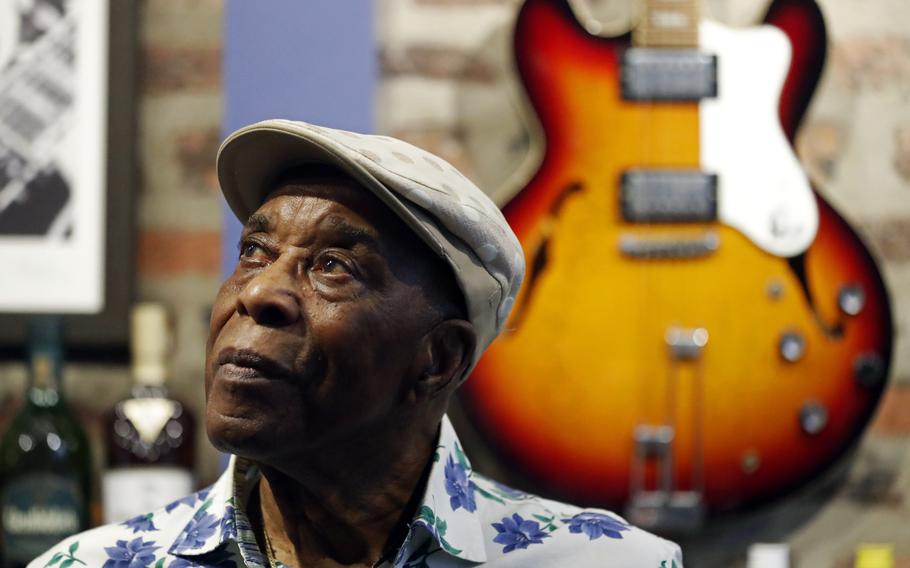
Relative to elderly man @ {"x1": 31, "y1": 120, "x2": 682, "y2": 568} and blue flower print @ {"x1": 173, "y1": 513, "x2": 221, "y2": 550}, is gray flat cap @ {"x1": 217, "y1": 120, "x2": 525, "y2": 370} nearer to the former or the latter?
elderly man @ {"x1": 31, "y1": 120, "x2": 682, "y2": 568}

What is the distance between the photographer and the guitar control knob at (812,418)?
5.63ft

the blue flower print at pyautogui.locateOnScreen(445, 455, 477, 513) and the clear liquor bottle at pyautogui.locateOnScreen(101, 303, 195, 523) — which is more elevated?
the blue flower print at pyautogui.locateOnScreen(445, 455, 477, 513)

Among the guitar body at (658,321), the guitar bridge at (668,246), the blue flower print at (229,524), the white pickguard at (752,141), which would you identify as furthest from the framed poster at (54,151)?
the blue flower print at (229,524)

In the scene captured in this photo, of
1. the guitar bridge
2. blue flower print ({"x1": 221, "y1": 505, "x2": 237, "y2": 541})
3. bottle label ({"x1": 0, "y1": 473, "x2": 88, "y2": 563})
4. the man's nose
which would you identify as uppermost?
the man's nose

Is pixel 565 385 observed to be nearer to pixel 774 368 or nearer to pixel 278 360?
pixel 774 368

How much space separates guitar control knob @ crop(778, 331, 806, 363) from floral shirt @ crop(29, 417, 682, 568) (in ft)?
2.33

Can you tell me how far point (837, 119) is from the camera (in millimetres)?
1861

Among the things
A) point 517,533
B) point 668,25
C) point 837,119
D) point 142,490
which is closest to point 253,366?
point 517,533

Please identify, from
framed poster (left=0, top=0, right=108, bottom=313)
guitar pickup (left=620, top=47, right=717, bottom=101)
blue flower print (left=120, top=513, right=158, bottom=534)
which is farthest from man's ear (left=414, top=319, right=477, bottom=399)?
framed poster (left=0, top=0, right=108, bottom=313)

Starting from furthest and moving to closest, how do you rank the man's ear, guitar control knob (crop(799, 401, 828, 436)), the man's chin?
1. guitar control knob (crop(799, 401, 828, 436))
2. the man's ear
3. the man's chin

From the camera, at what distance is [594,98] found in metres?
1.74

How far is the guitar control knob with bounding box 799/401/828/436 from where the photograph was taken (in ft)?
5.63

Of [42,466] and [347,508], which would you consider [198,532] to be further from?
[42,466]

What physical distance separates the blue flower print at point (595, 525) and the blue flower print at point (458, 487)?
81 millimetres
